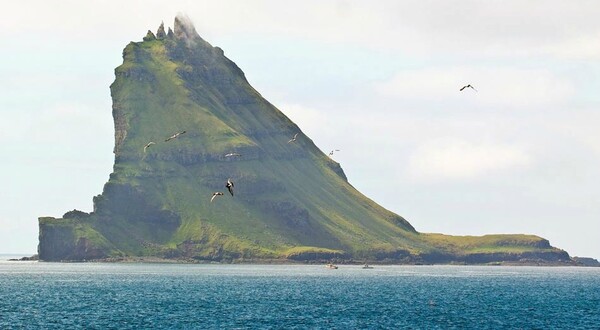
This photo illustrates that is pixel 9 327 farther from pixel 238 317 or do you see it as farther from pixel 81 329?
pixel 238 317

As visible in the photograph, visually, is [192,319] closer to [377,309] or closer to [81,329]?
[81,329]

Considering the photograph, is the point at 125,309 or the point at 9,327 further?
the point at 125,309

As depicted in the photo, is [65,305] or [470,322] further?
[65,305]

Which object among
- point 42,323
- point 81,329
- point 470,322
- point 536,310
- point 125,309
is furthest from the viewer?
point 536,310

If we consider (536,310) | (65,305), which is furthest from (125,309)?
(536,310)

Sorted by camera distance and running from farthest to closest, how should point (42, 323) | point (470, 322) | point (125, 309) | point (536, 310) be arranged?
point (536, 310) < point (125, 309) < point (470, 322) < point (42, 323)

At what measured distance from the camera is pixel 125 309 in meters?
182

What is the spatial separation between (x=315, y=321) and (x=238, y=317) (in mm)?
13275

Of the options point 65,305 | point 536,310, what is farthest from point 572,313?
point 65,305

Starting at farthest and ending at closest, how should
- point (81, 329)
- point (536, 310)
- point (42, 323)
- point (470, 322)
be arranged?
point (536, 310), point (470, 322), point (42, 323), point (81, 329)

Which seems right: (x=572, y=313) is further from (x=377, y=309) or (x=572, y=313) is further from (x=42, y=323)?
(x=42, y=323)

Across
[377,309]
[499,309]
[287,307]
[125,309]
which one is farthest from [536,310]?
[125,309]

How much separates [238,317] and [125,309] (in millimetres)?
24648

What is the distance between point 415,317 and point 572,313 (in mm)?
35031
